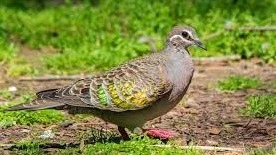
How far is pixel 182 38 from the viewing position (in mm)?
7395

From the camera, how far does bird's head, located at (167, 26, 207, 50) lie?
24.2 feet

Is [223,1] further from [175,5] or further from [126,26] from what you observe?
[126,26]

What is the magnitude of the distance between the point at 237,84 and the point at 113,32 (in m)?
3.29

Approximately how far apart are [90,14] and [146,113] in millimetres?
6465

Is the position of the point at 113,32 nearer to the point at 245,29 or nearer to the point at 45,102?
the point at 245,29

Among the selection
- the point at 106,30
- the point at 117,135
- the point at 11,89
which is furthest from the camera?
the point at 106,30

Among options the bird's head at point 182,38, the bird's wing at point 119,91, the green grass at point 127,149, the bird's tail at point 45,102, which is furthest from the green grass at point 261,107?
the bird's tail at point 45,102

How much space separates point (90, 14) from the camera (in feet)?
43.5

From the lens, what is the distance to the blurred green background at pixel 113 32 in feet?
36.2

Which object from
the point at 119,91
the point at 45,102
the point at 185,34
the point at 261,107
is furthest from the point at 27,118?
the point at 261,107

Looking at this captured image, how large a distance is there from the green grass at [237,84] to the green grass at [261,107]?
103cm

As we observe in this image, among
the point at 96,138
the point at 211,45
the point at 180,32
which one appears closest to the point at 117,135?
the point at 96,138

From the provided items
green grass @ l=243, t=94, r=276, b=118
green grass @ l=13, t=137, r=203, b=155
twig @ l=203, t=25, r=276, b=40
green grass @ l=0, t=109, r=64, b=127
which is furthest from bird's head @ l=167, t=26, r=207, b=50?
twig @ l=203, t=25, r=276, b=40

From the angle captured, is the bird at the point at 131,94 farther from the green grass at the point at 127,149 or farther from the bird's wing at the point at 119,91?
the green grass at the point at 127,149
